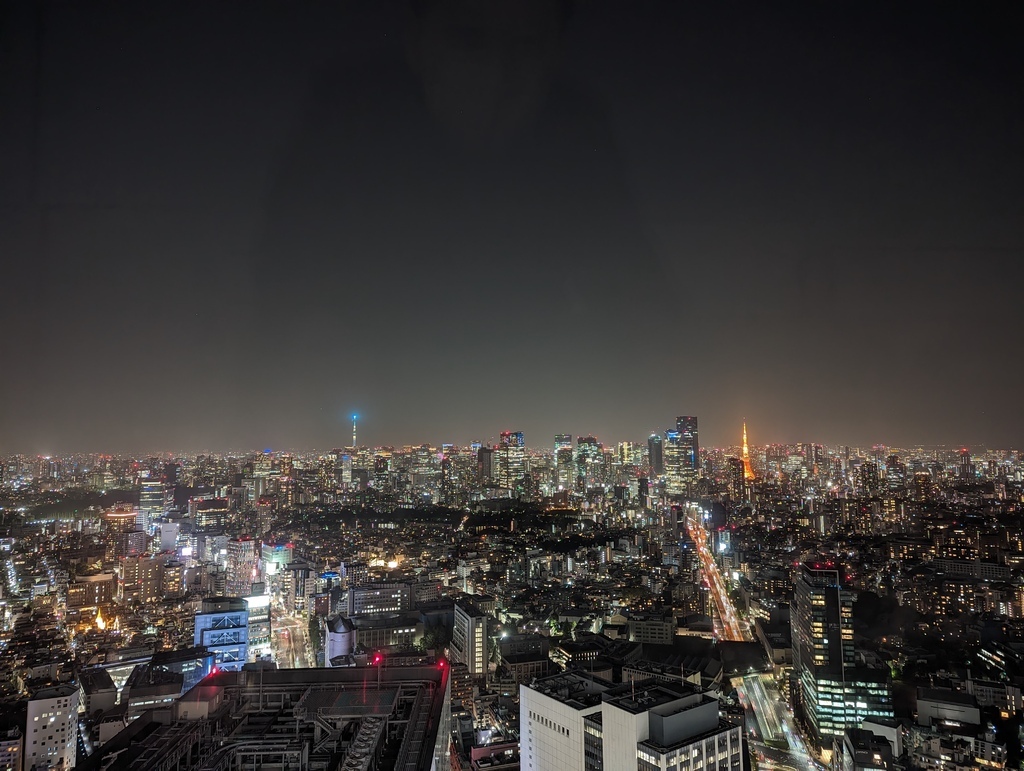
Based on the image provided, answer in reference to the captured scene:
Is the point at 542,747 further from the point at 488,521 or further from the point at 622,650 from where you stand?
the point at 488,521

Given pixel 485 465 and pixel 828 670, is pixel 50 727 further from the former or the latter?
pixel 485 465

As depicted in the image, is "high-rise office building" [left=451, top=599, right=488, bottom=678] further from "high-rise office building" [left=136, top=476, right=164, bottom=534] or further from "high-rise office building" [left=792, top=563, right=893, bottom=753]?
"high-rise office building" [left=136, top=476, right=164, bottom=534]

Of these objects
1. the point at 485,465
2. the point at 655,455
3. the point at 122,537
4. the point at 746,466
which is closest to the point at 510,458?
the point at 485,465

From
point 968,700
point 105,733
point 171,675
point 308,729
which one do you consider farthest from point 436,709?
point 968,700

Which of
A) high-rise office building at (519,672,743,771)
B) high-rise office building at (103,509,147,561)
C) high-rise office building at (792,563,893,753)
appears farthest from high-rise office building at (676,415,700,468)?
high-rise office building at (519,672,743,771)

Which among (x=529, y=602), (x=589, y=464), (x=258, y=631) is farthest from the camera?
(x=589, y=464)
